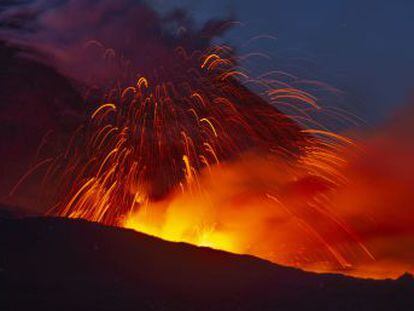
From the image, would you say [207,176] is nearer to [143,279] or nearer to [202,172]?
[202,172]

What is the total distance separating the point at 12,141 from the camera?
20328mm

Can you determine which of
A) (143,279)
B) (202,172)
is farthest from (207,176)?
(143,279)

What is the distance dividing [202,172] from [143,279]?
11.6 metres

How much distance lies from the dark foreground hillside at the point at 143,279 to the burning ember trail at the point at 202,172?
5.56 metres

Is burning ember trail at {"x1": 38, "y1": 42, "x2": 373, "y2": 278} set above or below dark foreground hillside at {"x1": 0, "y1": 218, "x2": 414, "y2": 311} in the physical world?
above

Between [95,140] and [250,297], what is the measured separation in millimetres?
12890

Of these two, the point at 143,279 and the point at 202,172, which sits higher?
the point at 202,172

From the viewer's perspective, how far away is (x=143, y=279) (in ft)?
26.8

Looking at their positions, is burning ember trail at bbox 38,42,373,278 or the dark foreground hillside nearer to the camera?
the dark foreground hillside

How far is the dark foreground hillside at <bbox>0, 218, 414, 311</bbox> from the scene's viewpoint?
24.2 ft

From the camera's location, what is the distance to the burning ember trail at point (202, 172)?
620 inches

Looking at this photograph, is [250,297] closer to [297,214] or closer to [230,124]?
[297,214]

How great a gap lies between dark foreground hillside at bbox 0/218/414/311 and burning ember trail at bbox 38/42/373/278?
5.56 metres

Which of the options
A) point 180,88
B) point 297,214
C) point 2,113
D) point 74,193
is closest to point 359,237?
point 297,214
